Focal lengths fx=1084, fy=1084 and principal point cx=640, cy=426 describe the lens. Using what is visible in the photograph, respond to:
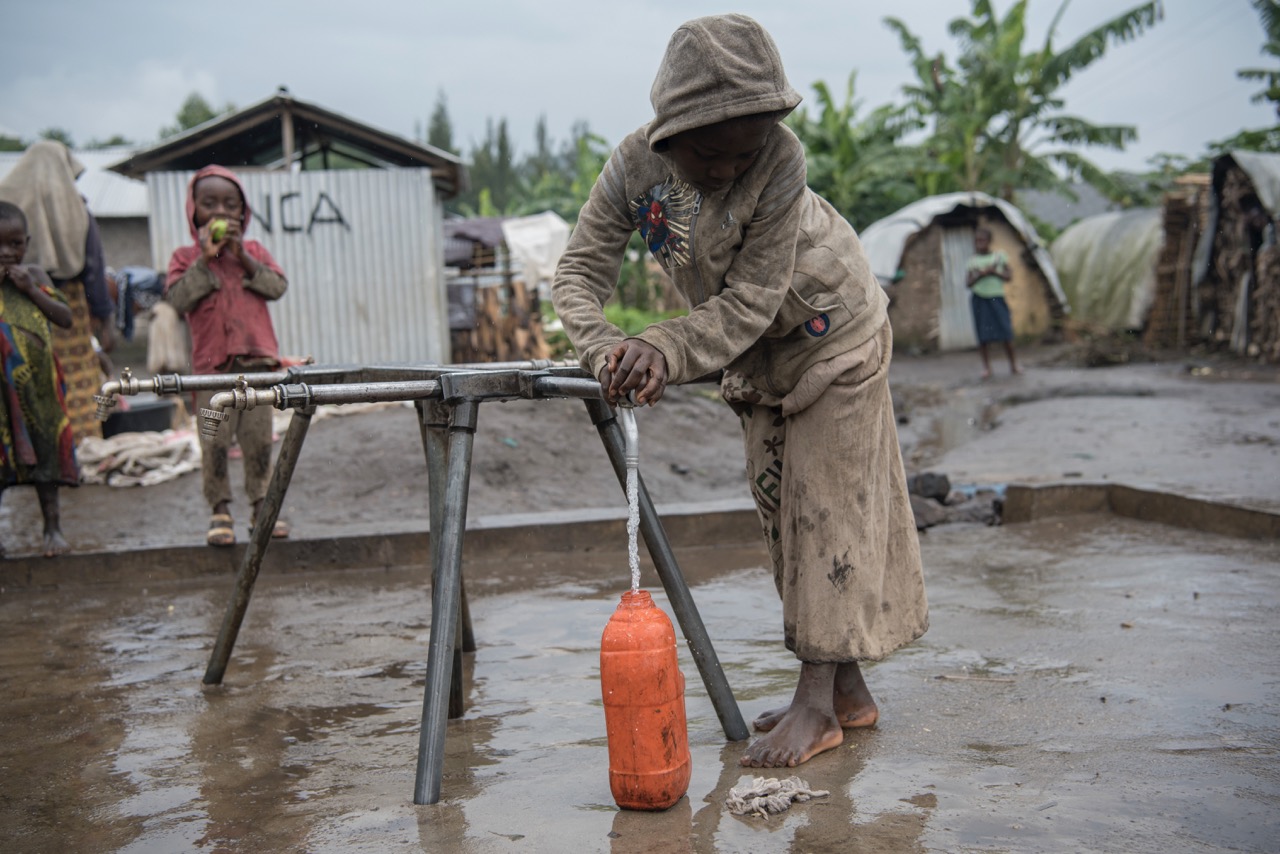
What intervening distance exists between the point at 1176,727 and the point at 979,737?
45cm

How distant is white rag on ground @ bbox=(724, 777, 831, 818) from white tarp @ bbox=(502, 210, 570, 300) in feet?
60.4

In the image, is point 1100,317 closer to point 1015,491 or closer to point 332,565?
point 1015,491

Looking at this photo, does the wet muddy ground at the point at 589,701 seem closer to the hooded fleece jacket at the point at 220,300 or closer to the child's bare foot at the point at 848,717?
the child's bare foot at the point at 848,717

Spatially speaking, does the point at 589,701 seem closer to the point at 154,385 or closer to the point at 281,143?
the point at 154,385

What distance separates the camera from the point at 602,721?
2.78 m

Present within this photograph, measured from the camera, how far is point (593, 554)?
512 centimetres

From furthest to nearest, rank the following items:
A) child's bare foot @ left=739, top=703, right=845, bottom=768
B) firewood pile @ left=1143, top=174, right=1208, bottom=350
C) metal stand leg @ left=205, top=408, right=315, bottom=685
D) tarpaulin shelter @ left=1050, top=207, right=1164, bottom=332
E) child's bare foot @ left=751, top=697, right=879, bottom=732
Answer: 1. tarpaulin shelter @ left=1050, top=207, right=1164, bottom=332
2. firewood pile @ left=1143, top=174, right=1208, bottom=350
3. metal stand leg @ left=205, top=408, right=315, bottom=685
4. child's bare foot @ left=751, top=697, right=879, bottom=732
5. child's bare foot @ left=739, top=703, right=845, bottom=768

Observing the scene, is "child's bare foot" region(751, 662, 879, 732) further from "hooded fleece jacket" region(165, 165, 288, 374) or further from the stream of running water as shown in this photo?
"hooded fleece jacket" region(165, 165, 288, 374)

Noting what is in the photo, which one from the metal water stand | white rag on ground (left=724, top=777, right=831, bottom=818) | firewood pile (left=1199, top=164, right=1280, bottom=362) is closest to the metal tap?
the metal water stand

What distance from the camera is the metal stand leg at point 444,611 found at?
2.23 metres

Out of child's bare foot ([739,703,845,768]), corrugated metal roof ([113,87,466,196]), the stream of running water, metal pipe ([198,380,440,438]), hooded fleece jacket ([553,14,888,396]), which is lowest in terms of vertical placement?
child's bare foot ([739,703,845,768])

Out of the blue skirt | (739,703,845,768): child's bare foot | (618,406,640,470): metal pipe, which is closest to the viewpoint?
(618,406,640,470): metal pipe

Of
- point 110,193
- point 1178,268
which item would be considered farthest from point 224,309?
point 110,193

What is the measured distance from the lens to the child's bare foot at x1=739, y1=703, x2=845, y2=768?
2.38 metres
